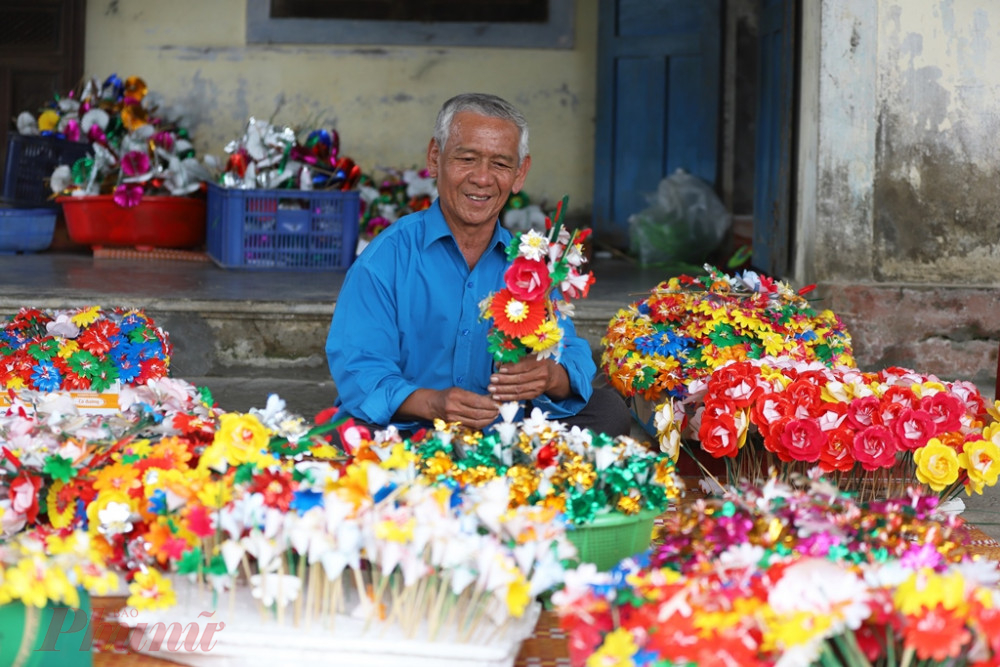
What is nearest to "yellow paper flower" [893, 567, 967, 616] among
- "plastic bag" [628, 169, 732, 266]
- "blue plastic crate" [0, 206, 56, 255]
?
"plastic bag" [628, 169, 732, 266]

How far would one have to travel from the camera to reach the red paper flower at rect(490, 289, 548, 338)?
6.88 ft

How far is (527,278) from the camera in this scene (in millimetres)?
2080

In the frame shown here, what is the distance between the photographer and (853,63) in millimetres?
4566

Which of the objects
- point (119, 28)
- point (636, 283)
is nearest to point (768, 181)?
point (636, 283)

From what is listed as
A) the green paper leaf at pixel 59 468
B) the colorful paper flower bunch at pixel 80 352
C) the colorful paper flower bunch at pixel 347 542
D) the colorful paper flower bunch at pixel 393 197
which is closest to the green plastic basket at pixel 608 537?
the colorful paper flower bunch at pixel 347 542

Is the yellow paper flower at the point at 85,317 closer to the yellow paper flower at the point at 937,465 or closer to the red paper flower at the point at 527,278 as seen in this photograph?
the red paper flower at the point at 527,278

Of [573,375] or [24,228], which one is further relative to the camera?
[24,228]

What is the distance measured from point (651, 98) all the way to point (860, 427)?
518 centimetres

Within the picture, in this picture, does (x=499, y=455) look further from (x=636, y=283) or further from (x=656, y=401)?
(x=636, y=283)

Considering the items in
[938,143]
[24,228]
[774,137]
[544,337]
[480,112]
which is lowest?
[544,337]

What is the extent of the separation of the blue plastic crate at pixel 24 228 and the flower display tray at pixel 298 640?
18.2 feet

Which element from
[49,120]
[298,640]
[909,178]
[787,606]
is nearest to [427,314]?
[298,640]

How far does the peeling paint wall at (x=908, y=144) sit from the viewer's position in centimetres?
456

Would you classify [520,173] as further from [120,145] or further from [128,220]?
[120,145]
